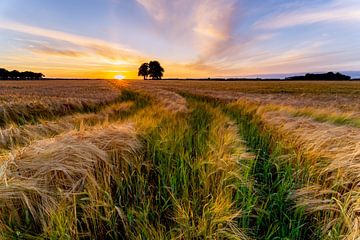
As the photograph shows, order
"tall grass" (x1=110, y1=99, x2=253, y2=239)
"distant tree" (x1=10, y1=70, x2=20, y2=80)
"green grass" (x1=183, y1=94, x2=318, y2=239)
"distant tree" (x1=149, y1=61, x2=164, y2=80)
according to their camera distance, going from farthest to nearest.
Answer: "distant tree" (x1=10, y1=70, x2=20, y2=80) → "distant tree" (x1=149, y1=61, x2=164, y2=80) → "green grass" (x1=183, y1=94, x2=318, y2=239) → "tall grass" (x1=110, y1=99, x2=253, y2=239)

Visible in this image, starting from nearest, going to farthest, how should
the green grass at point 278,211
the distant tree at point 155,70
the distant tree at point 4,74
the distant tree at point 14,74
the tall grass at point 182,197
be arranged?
the tall grass at point 182,197
the green grass at point 278,211
the distant tree at point 155,70
the distant tree at point 4,74
the distant tree at point 14,74

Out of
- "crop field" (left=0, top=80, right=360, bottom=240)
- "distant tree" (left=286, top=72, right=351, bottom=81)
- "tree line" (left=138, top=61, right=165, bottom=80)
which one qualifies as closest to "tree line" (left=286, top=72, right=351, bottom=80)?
"distant tree" (left=286, top=72, right=351, bottom=81)

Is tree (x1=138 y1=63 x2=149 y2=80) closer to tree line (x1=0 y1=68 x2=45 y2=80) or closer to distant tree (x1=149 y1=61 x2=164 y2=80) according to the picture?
distant tree (x1=149 y1=61 x2=164 y2=80)

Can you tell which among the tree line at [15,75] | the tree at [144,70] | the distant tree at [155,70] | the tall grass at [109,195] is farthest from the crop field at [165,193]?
the tree line at [15,75]

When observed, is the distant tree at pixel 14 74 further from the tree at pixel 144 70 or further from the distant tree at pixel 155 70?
the distant tree at pixel 155 70

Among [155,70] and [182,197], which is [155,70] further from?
[182,197]

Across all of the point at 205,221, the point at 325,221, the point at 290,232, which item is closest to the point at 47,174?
the point at 205,221

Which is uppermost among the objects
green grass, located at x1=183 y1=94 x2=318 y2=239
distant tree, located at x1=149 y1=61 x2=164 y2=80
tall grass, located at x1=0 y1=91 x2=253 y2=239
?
distant tree, located at x1=149 y1=61 x2=164 y2=80

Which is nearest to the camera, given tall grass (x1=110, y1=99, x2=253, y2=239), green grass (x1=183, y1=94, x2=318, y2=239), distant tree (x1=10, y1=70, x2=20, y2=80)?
tall grass (x1=110, y1=99, x2=253, y2=239)

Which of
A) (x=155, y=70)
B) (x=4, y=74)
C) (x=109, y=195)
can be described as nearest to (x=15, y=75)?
(x=4, y=74)

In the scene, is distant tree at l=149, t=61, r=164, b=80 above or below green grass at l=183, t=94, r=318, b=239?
above

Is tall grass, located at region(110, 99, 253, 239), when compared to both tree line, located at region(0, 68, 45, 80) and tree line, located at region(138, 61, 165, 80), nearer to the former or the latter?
tree line, located at region(138, 61, 165, 80)

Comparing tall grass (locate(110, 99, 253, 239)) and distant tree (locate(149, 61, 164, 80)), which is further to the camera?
distant tree (locate(149, 61, 164, 80))

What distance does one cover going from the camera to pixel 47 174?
227cm
